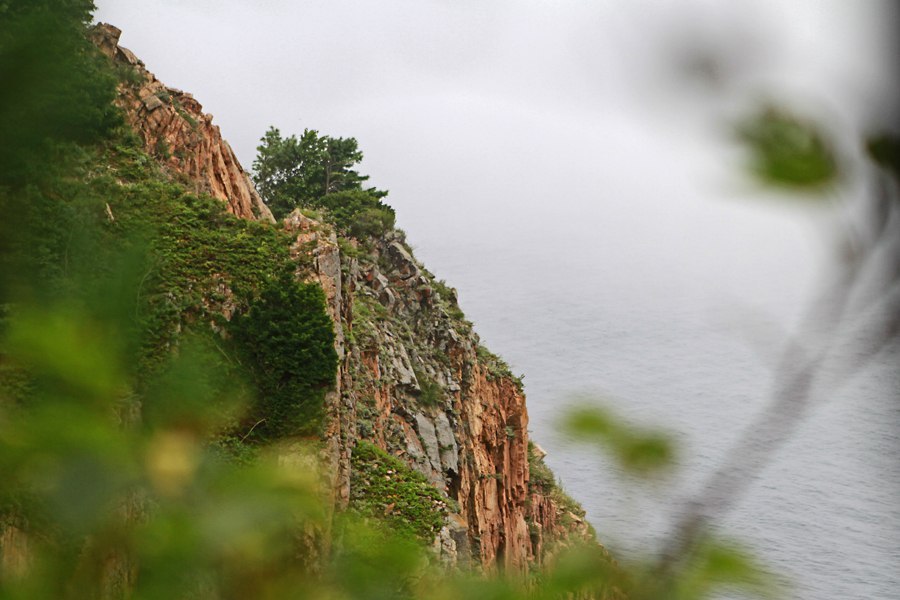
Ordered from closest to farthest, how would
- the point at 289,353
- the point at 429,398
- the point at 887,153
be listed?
the point at 887,153 → the point at 289,353 → the point at 429,398

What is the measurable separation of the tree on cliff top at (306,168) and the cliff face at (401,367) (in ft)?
15.8

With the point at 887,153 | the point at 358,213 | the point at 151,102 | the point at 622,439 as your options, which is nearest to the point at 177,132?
the point at 151,102

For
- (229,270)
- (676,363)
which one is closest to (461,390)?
(229,270)

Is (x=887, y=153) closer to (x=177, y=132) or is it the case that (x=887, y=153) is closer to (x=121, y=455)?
(x=121, y=455)

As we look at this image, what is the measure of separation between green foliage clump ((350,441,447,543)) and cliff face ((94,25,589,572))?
0.67 ft

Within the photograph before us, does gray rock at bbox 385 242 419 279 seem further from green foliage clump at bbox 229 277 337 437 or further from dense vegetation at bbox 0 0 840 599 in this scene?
dense vegetation at bbox 0 0 840 599

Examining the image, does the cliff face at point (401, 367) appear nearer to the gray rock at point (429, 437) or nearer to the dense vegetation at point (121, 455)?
the gray rock at point (429, 437)

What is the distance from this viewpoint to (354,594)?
4.84 feet

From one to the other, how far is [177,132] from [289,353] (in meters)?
7.89

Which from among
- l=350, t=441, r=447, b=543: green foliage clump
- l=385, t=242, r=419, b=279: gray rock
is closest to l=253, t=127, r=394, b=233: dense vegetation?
l=385, t=242, r=419, b=279: gray rock

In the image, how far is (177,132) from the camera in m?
16.4

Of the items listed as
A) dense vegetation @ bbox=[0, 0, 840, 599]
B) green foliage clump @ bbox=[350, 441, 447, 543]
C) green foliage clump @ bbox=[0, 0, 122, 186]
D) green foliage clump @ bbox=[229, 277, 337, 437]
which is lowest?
dense vegetation @ bbox=[0, 0, 840, 599]

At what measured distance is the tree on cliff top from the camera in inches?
985

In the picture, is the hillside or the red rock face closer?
the hillside
